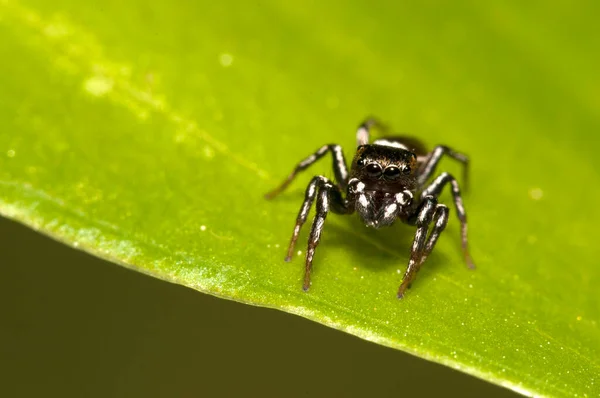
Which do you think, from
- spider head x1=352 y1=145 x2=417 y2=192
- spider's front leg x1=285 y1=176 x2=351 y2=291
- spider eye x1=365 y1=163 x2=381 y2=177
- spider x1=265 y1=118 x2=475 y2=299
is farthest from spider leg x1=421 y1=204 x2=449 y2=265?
spider's front leg x1=285 y1=176 x2=351 y2=291

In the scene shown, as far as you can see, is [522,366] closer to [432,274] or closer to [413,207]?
[432,274]

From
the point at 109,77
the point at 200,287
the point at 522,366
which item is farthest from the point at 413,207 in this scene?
the point at 109,77

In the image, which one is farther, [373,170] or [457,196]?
[457,196]

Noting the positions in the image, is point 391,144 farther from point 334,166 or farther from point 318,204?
point 318,204

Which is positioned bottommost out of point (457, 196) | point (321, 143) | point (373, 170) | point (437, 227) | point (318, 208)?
point (318, 208)

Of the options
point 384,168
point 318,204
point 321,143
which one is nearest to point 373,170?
point 384,168

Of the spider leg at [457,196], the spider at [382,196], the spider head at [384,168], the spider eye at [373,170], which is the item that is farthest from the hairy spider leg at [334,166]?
the spider leg at [457,196]

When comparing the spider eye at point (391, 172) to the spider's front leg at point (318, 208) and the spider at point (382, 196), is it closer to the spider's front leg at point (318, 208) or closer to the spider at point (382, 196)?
the spider at point (382, 196)
